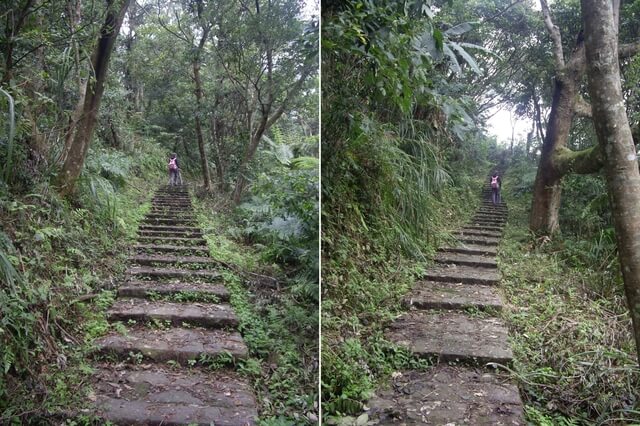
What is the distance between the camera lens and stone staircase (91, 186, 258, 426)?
3.10 feet

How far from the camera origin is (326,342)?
1.76m

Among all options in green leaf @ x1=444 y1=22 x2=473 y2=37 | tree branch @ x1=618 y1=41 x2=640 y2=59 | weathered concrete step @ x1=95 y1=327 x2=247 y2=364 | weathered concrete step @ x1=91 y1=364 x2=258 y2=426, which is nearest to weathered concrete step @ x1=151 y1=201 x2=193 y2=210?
weathered concrete step @ x1=95 y1=327 x2=247 y2=364

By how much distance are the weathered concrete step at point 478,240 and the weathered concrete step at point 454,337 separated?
54 centimetres

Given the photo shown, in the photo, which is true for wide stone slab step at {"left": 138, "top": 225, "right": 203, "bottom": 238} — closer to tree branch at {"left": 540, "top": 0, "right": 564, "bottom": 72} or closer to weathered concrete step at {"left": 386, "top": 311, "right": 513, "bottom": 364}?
weathered concrete step at {"left": 386, "top": 311, "right": 513, "bottom": 364}

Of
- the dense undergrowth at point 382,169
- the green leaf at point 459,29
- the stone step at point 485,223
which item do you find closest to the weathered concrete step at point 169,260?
the dense undergrowth at point 382,169

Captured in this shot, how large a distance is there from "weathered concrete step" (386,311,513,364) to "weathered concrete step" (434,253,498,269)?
462mm

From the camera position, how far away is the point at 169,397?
39.1 inches

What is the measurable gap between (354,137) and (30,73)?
4.70 feet

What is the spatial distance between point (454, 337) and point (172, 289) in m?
1.47

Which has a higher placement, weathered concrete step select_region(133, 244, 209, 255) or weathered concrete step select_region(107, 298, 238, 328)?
weathered concrete step select_region(133, 244, 209, 255)

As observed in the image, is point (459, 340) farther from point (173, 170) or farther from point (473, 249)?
point (173, 170)

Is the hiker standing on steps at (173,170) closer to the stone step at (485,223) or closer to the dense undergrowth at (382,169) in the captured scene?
the dense undergrowth at (382,169)

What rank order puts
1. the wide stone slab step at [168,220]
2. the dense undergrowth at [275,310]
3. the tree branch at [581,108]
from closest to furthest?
1. the dense undergrowth at [275,310]
2. the wide stone slab step at [168,220]
3. the tree branch at [581,108]

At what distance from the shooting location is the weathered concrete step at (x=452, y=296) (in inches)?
94.1
